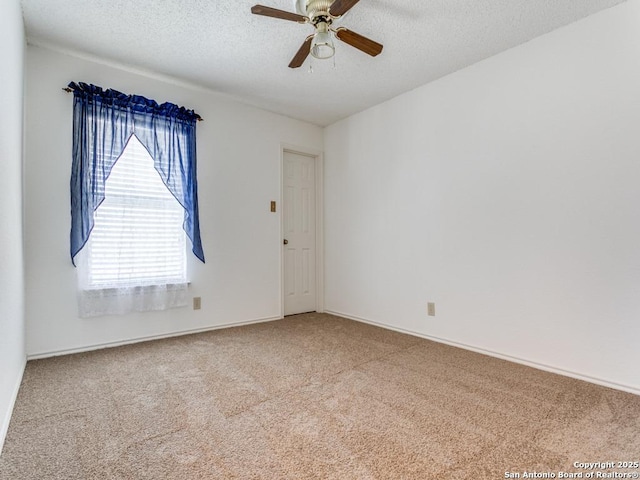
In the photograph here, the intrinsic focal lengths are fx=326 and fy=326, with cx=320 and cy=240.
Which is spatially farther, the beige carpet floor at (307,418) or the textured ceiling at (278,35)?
the textured ceiling at (278,35)

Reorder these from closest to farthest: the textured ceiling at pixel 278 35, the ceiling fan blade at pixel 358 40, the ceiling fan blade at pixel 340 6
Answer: the ceiling fan blade at pixel 340 6 < the ceiling fan blade at pixel 358 40 < the textured ceiling at pixel 278 35

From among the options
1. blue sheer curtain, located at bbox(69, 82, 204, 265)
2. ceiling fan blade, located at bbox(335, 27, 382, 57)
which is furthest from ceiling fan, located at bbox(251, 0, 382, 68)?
Result: blue sheer curtain, located at bbox(69, 82, 204, 265)

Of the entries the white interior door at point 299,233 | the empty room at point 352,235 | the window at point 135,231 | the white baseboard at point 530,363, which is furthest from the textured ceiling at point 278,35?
the white baseboard at point 530,363

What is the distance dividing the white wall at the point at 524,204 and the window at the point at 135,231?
6.87 feet

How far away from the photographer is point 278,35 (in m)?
2.42

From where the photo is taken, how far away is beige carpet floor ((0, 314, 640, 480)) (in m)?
1.33

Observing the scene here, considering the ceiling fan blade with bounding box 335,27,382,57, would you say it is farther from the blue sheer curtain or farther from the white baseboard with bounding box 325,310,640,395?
the white baseboard with bounding box 325,310,640,395

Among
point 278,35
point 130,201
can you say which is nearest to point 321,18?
point 278,35

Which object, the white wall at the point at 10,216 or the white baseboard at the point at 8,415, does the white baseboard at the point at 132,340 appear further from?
the white baseboard at the point at 8,415

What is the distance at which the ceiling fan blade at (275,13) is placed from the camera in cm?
181

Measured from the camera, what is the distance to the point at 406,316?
333 centimetres

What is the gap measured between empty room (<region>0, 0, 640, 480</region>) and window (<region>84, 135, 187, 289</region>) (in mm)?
20

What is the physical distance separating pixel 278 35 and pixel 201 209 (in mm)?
1769

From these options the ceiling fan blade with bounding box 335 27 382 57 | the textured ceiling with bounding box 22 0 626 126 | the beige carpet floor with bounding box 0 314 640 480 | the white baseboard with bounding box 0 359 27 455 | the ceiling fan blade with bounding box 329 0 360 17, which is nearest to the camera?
the beige carpet floor with bounding box 0 314 640 480
